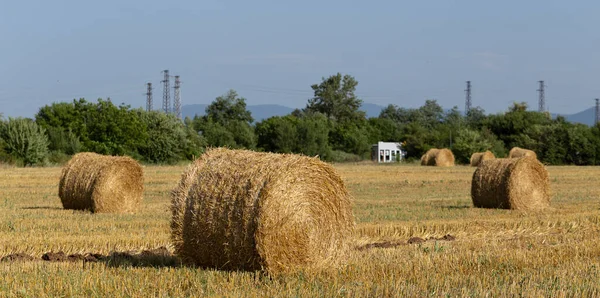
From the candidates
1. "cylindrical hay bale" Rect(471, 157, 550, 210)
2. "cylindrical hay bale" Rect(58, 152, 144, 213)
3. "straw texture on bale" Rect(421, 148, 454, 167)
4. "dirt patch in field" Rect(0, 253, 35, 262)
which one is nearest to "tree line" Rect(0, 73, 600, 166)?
"straw texture on bale" Rect(421, 148, 454, 167)

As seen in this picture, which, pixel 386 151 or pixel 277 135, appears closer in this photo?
pixel 277 135

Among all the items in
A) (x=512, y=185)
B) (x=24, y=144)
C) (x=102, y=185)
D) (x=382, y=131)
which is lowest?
(x=102, y=185)

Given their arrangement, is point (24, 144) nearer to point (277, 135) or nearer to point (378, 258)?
point (277, 135)

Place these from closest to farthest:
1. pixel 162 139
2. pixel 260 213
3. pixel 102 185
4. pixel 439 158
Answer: pixel 260 213, pixel 102 185, pixel 439 158, pixel 162 139

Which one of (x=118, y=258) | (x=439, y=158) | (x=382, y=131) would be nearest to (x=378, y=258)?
(x=118, y=258)

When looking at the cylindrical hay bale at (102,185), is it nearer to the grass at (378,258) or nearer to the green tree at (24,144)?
the grass at (378,258)

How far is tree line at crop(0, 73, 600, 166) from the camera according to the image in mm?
51812

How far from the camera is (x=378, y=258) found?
10117 mm

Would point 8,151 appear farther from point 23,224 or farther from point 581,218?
point 581,218

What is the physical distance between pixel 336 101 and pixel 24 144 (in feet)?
248

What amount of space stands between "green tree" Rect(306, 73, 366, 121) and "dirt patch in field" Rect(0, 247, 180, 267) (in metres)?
106

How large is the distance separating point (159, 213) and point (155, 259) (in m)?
7.25

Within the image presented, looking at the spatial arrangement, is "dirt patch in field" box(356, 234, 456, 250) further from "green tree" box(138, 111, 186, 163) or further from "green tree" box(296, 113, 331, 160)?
"green tree" box(296, 113, 331, 160)

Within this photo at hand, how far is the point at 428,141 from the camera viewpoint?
79375 mm
